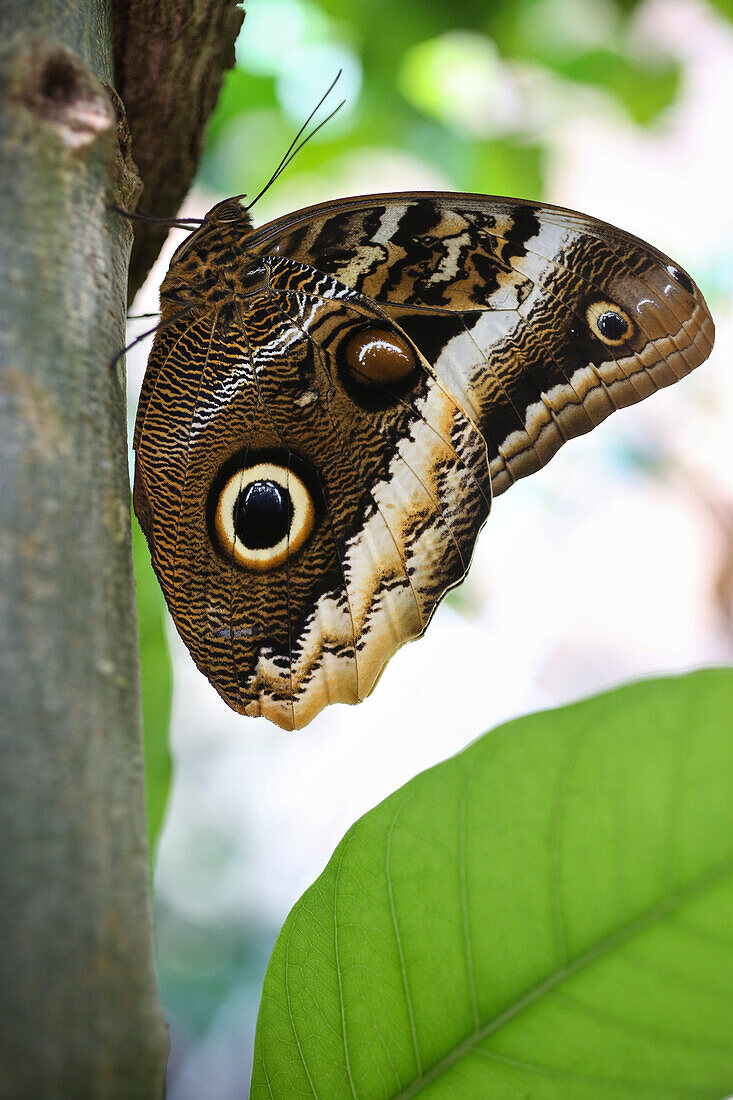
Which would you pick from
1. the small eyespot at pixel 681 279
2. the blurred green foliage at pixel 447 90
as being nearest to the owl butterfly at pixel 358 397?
the small eyespot at pixel 681 279

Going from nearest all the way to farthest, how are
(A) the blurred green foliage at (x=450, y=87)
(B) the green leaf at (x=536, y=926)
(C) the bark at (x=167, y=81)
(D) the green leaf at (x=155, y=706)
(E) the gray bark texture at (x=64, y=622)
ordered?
1. (E) the gray bark texture at (x=64, y=622)
2. (B) the green leaf at (x=536, y=926)
3. (C) the bark at (x=167, y=81)
4. (D) the green leaf at (x=155, y=706)
5. (A) the blurred green foliage at (x=450, y=87)

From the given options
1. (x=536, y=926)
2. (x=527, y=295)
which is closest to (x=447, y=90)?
(x=527, y=295)

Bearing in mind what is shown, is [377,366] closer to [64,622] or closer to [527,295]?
[527,295]

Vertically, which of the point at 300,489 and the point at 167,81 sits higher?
the point at 167,81

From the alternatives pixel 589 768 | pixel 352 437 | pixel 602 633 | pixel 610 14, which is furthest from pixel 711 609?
pixel 589 768

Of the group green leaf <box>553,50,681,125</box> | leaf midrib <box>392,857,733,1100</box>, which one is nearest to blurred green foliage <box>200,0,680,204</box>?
green leaf <box>553,50,681,125</box>

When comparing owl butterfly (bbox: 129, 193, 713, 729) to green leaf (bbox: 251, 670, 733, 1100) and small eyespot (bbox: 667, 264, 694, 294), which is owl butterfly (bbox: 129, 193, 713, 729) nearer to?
small eyespot (bbox: 667, 264, 694, 294)

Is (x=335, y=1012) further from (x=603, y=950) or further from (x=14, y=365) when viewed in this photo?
(x=14, y=365)

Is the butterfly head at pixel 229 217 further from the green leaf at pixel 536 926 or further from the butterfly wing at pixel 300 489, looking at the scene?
the green leaf at pixel 536 926
